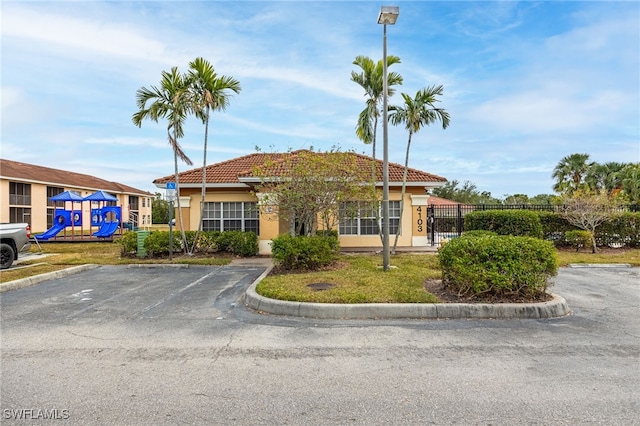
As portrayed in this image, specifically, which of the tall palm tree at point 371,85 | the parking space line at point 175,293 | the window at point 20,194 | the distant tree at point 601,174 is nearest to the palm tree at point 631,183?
the distant tree at point 601,174

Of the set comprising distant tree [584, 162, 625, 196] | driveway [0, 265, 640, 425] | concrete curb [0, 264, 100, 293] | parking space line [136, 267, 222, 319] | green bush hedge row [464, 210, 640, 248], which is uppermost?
distant tree [584, 162, 625, 196]

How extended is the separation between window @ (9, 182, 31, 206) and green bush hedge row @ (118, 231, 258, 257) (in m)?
23.5

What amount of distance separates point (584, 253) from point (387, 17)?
13.1m

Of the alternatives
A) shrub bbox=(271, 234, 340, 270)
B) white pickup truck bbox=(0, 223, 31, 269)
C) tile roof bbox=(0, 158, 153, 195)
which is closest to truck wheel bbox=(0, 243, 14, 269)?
white pickup truck bbox=(0, 223, 31, 269)

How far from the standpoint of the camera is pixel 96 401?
3439mm

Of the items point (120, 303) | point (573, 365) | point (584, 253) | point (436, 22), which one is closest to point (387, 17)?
point (436, 22)

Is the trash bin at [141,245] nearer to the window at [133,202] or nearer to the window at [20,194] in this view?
the window at [20,194]

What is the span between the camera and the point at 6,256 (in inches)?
461

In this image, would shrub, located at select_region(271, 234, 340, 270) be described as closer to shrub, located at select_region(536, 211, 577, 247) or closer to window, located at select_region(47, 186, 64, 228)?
shrub, located at select_region(536, 211, 577, 247)

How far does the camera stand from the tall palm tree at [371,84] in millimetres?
13219

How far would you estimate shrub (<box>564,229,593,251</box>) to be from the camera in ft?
50.8

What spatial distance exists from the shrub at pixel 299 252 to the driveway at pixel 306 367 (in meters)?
3.02

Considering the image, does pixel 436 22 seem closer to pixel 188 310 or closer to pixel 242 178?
pixel 242 178

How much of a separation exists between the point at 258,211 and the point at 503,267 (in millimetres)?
11286
